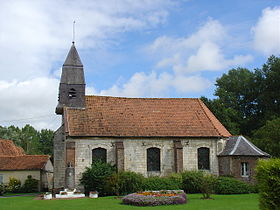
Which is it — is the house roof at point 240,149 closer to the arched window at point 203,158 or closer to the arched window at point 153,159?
the arched window at point 203,158

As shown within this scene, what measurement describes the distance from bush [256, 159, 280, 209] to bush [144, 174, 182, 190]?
1525 centimetres

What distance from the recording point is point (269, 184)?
12.2 m

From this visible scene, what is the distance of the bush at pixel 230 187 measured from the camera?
2702 centimetres

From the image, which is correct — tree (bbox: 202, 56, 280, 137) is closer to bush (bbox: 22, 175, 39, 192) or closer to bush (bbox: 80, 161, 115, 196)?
bush (bbox: 80, 161, 115, 196)

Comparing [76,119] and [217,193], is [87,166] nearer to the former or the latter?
[76,119]

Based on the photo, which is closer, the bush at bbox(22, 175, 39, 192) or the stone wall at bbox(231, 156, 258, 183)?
the stone wall at bbox(231, 156, 258, 183)

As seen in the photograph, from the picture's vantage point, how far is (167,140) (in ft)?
102

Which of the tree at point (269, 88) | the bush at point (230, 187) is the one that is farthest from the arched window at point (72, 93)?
the tree at point (269, 88)

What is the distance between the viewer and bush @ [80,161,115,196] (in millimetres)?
27711

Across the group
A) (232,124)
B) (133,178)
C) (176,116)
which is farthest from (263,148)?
(133,178)

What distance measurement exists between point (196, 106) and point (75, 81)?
11.6 metres

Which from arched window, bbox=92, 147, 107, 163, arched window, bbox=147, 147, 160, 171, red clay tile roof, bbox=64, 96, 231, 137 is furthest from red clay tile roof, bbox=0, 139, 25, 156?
arched window, bbox=147, 147, 160, 171

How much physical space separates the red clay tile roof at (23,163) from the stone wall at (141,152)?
521 inches

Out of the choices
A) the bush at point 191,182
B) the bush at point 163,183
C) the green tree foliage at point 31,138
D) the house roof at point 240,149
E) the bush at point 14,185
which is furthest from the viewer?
the green tree foliage at point 31,138
